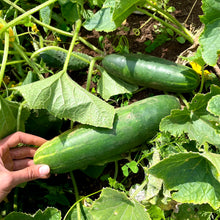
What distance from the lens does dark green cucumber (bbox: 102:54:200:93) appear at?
A: 2.31 metres

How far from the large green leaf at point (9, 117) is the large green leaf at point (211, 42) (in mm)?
1399

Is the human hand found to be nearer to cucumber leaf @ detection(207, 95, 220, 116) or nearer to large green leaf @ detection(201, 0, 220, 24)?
cucumber leaf @ detection(207, 95, 220, 116)

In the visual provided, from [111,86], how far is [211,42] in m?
0.94

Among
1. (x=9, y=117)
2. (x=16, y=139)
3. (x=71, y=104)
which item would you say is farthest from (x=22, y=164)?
(x=71, y=104)

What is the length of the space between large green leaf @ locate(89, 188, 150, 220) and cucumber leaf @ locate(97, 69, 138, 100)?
839 millimetres

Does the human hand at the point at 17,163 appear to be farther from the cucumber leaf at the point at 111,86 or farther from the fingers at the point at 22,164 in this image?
the cucumber leaf at the point at 111,86

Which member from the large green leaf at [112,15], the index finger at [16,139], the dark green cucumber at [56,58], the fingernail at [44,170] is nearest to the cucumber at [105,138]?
the fingernail at [44,170]

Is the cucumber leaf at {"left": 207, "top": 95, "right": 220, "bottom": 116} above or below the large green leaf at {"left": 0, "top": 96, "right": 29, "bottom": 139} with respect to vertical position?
above

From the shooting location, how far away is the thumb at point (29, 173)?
2078 mm

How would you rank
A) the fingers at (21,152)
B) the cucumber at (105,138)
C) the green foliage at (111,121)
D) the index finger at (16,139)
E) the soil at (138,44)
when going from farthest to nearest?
the soil at (138,44) < the fingers at (21,152) < the index finger at (16,139) < the cucumber at (105,138) < the green foliage at (111,121)

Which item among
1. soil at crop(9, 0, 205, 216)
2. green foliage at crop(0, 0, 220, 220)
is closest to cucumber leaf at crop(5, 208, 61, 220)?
green foliage at crop(0, 0, 220, 220)

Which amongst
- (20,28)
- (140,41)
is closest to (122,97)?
(140,41)

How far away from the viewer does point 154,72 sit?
2.34 m

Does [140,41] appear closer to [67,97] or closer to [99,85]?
[99,85]
